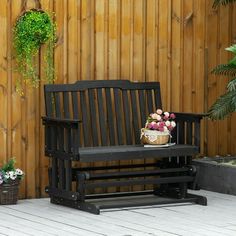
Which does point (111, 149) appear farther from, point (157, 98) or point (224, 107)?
point (224, 107)

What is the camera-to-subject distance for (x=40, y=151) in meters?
7.64

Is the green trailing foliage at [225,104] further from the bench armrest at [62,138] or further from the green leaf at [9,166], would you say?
the green leaf at [9,166]

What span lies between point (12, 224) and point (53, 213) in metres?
0.57

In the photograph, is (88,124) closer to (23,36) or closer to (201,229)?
(23,36)

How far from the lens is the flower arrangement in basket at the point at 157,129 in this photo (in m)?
7.43

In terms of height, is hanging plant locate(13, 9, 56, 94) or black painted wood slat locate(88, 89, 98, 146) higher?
hanging plant locate(13, 9, 56, 94)

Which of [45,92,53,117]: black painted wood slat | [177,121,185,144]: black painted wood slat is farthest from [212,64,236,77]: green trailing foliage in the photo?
[45,92,53,117]: black painted wood slat

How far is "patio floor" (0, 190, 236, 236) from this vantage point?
6262 millimetres

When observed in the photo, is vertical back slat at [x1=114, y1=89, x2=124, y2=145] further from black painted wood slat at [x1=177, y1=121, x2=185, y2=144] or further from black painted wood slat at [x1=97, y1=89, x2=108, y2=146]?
black painted wood slat at [x1=177, y1=121, x2=185, y2=144]

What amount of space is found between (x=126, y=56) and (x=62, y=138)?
1247mm

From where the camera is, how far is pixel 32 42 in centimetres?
746

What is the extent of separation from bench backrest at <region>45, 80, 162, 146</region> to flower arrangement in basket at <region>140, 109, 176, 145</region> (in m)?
0.33

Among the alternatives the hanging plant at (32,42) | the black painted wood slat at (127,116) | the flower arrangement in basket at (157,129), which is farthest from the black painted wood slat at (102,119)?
the hanging plant at (32,42)

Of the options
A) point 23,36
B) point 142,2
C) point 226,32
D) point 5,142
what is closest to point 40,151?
point 5,142
